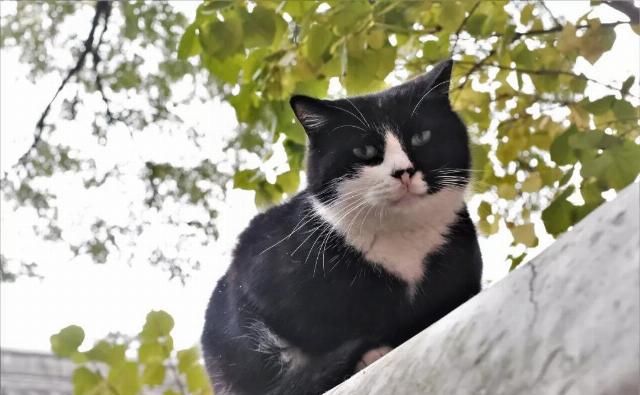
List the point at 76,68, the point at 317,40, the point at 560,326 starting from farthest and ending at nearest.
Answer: the point at 76,68 → the point at 317,40 → the point at 560,326

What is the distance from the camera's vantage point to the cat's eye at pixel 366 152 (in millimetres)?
710

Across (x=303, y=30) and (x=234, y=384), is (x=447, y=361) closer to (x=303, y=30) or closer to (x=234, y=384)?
(x=234, y=384)

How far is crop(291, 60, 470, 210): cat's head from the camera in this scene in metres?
0.69

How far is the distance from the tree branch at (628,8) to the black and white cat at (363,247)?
0.25 metres

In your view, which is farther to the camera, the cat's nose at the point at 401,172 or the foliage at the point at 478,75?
the foliage at the point at 478,75

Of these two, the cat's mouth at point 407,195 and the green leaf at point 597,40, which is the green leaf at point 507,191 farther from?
the cat's mouth at point 407,195

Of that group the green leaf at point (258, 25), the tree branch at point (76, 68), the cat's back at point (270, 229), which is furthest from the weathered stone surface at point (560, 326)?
the tree branch at point (76, 68)

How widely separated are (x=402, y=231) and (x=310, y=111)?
0.51ft

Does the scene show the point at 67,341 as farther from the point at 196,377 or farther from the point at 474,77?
the point at 474,77

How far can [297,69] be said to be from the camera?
0.98m

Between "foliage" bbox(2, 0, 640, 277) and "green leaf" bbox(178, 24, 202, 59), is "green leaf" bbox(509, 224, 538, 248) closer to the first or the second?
"foliage" bbox(2, 0, 640, 277)

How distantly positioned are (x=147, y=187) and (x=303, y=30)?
100cm

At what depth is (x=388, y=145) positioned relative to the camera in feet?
2.31

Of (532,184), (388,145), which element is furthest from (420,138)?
(532,184)
